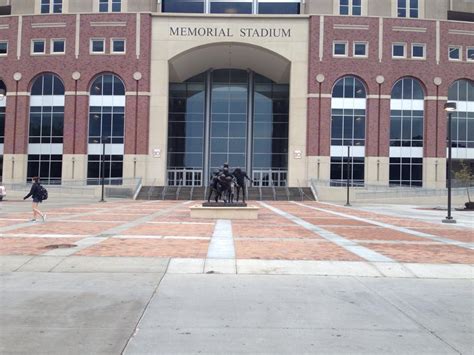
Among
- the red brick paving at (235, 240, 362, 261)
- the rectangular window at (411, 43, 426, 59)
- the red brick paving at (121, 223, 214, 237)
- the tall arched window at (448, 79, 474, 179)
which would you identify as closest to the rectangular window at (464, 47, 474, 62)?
the tall arched window at (448, 79, 474, 179)

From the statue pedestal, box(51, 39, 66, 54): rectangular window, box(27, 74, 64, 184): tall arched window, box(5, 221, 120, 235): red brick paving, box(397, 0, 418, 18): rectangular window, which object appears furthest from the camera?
box(397, 0, 418, 18): rectangular window

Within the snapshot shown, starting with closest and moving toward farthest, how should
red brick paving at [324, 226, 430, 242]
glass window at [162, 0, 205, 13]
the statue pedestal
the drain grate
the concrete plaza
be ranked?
1. the concrete plaza
2. the drain grate
3. red brick paving at [324, 226, 430, 242]
4. the statue pedestal
5. glass window at [162, 0, 205, 13]

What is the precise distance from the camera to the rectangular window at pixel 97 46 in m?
50.5

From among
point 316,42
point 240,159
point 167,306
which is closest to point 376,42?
point 316,42

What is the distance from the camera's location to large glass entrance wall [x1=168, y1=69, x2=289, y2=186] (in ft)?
180

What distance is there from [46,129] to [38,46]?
913 cm

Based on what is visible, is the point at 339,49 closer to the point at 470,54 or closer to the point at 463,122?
the point at 470,54

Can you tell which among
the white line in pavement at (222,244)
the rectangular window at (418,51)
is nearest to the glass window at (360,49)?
the rectangular window at (418,51)

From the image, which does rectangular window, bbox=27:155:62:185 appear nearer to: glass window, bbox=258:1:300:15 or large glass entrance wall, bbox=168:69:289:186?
large glass entrance wall, bbox=168:69:289:186

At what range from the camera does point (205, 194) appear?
147 ft

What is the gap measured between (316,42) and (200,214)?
35.6 m

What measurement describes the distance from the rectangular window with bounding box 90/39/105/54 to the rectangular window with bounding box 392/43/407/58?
31.0 m

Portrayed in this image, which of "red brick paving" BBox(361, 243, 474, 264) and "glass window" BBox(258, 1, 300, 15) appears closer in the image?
"red brick paving" BBox(361, 243, 474, 264)

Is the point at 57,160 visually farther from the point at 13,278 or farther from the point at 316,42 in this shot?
the point at 13,278
